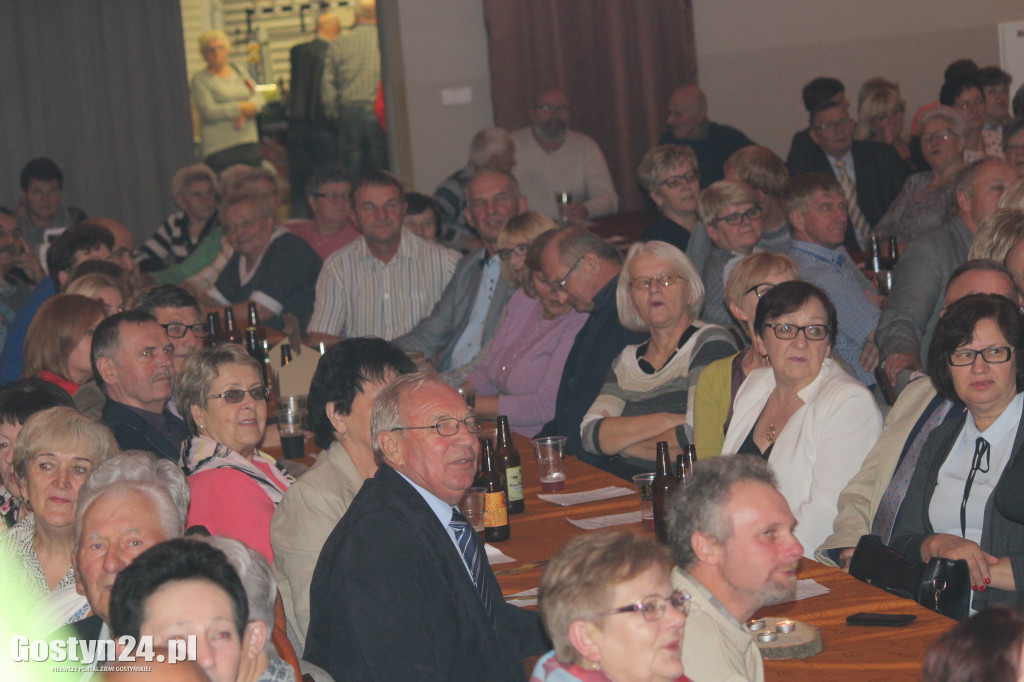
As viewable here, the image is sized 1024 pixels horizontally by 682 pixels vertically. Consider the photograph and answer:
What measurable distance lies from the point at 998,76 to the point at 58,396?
706cm

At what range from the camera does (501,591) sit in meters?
2.69

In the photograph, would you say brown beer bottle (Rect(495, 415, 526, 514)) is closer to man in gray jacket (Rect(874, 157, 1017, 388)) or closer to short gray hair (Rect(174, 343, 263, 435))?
short gray hair (Rect(174, 343, 263, 435))

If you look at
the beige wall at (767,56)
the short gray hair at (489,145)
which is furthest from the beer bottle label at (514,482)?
the beige wall at (767,56)

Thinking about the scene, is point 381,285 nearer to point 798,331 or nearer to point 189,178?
point 189,178

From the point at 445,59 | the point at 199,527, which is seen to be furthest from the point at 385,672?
the point at 445,59

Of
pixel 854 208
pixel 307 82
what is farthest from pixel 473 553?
pixel 307 82

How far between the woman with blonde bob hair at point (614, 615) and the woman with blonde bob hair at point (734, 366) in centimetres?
189

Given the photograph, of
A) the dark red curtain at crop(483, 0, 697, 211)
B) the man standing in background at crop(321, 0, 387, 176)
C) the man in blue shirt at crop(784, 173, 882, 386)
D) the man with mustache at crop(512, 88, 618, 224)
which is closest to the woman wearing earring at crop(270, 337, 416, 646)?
the man in blue shirt at crop(784, 173, 882, 386)

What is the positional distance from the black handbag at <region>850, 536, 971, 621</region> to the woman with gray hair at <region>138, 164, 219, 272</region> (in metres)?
6.35

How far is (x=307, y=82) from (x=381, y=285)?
4274 mm

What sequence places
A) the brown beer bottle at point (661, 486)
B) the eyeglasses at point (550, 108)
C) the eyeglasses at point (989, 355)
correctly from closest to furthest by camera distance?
the eyeglasses at point (989, 355), the brown beer bottle at point (661, 486), the eyeglasses at point (550, 108)

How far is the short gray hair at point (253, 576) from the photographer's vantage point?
6.96ft

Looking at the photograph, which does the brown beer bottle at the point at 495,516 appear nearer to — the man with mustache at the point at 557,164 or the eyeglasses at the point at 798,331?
the eyeglasses at the point at 798,331

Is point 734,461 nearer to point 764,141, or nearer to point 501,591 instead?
point 501,591
